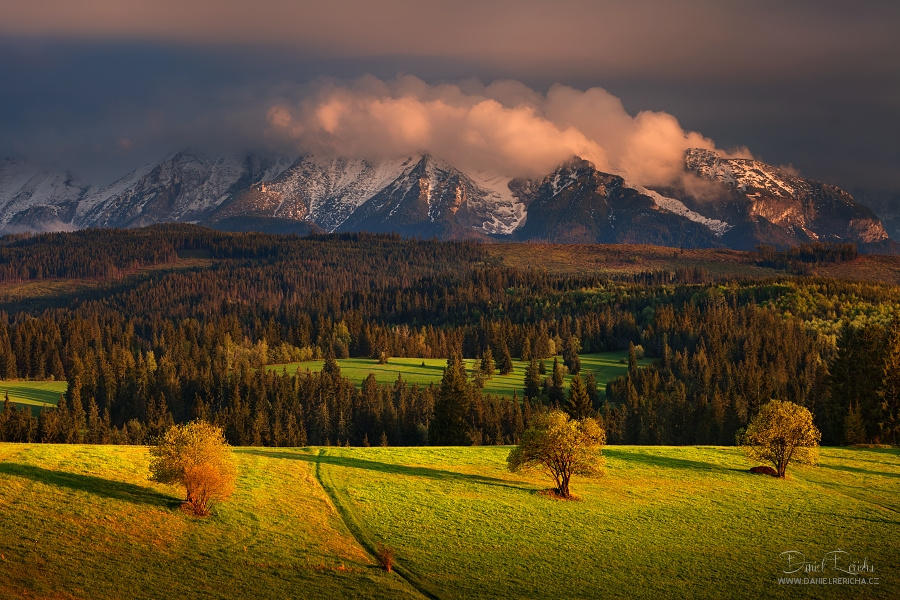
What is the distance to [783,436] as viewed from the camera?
85.0m

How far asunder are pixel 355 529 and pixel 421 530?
15.9 feet

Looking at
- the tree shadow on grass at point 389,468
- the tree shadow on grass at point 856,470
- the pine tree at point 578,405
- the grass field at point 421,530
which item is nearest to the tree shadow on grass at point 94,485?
the grass field at point 421,530

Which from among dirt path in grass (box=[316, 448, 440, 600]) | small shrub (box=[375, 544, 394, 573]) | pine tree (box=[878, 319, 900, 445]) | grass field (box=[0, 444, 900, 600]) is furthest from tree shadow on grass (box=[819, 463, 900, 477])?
small shrub (box=[375, 544, 394, 573])

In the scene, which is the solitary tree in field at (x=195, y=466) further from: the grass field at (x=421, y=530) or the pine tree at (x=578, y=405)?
the pine tree at (x=578, y=405)

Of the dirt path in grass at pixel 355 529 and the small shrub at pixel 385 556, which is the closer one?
the dirt path in grass at pixel 355 529

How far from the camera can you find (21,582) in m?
47.0

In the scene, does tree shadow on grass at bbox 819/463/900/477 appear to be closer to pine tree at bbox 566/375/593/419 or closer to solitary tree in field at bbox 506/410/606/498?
solitary tree in field at bbox 506/410/606/498

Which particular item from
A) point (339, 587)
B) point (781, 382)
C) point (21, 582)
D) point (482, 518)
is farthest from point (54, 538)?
point (781, 382)

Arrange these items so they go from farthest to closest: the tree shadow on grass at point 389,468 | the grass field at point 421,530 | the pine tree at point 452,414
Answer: the pine tree at point 452,414 < the tree shadow on grass at point 389,468 < the grass field at point 421,530

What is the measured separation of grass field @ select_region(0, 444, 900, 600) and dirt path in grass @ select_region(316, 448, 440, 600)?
0.55 feet

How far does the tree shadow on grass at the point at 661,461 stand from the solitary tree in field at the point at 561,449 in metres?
16.2

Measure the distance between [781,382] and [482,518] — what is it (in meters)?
149

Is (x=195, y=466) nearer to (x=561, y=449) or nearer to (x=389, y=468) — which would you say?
(x=389, y=468)

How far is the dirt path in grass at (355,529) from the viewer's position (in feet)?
173
